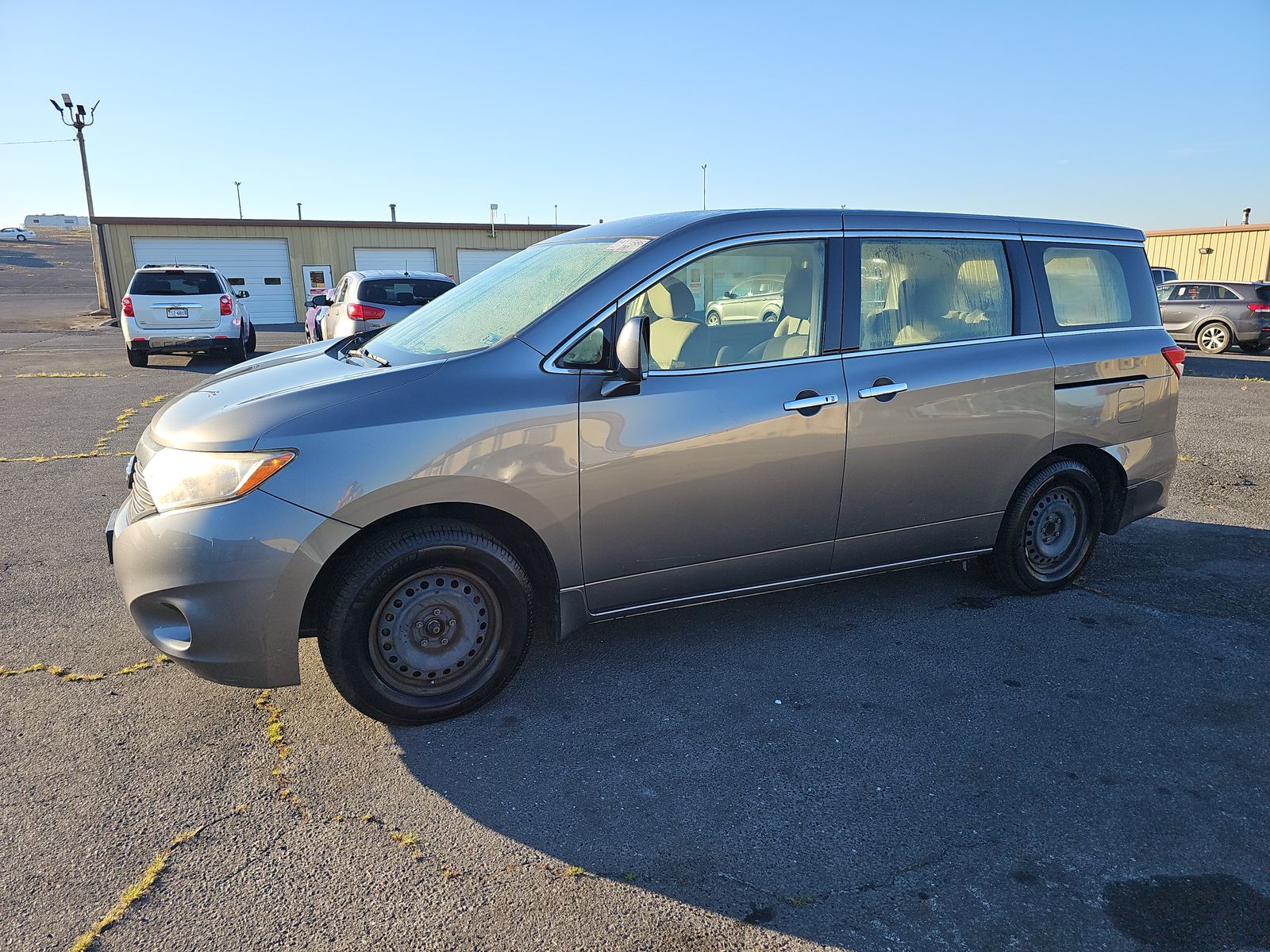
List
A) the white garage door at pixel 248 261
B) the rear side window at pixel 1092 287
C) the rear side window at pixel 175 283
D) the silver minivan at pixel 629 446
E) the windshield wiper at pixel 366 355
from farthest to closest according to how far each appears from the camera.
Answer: the white garage door at pixel 248 261
the rear side window at pixel 175 283
the rear side window at pixel 1092 287
the windshield wiper at pixel 366 355
the silver minivan at pixel 629 446

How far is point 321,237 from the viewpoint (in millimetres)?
28734

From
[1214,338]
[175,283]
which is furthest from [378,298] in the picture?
[1214,338]

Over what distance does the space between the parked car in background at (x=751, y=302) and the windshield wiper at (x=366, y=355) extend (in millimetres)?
1351

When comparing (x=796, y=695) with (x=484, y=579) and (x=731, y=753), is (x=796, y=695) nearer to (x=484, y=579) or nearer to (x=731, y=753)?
(x=731, y=753)

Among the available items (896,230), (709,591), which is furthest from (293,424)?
(896,230)

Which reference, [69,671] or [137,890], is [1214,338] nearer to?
[69,671]

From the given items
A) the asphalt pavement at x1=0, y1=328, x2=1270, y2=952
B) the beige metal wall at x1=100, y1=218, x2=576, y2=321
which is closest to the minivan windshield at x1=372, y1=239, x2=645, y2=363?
the asphalt pavement at x1=0, y1=328, x2=1270, y2=952

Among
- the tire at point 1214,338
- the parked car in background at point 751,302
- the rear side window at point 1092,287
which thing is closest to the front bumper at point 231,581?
the parked car in background at point 751,302

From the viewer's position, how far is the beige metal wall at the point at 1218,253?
28078 millimetres

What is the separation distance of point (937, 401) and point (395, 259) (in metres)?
28.5

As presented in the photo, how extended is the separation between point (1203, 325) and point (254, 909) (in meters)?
21.9

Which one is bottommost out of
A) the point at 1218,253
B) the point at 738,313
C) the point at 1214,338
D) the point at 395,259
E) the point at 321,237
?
the point at 1214,338

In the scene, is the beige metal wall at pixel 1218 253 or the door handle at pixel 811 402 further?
the beige metal wall at pixel 1218 253

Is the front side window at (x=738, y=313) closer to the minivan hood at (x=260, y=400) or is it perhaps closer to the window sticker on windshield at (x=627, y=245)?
the window sticker on windshield at (x=627, y=245)
